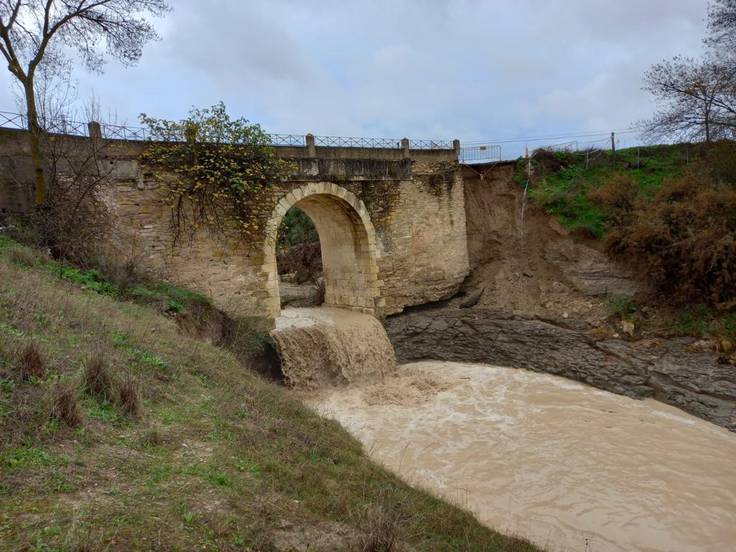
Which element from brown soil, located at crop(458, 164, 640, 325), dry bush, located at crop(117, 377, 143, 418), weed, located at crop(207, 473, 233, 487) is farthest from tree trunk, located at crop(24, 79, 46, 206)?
brown soil, located at crop(458, 164, 640, 325)

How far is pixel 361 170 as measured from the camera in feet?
41.8

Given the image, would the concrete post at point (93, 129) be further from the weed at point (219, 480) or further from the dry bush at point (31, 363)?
the weed at point (219, 480)

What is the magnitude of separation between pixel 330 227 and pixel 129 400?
10367 millimetres

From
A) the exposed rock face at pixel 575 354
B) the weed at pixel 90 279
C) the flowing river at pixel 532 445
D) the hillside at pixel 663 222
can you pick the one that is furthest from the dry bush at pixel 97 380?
the hillside at pixel 663 222

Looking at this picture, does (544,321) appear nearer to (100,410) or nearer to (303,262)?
(303,262)

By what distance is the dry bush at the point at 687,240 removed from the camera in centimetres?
987

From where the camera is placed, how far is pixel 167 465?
11.5ft

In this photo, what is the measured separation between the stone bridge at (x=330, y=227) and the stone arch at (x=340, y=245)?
29 millimetres

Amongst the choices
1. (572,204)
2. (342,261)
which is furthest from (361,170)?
(572,204)

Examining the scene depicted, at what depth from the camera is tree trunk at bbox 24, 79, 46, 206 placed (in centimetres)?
866

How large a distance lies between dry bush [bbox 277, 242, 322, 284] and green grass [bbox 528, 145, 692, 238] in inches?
340

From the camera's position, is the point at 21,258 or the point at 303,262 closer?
the point at 21,258

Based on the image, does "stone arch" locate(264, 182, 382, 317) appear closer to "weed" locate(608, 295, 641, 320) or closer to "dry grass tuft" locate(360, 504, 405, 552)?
"weed" locate(608, 295, 641, 320)

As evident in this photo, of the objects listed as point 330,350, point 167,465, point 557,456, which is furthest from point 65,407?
point 330,350
